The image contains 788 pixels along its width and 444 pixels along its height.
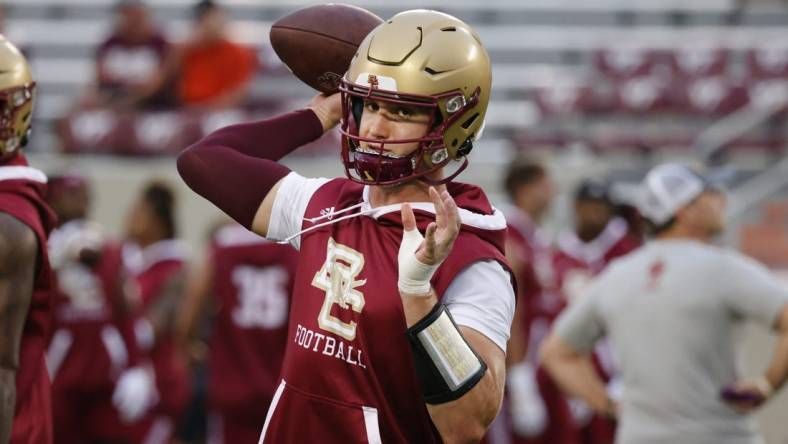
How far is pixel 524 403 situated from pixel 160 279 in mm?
2364

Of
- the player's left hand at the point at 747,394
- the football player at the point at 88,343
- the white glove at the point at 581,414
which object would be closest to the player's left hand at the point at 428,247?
the player's left hand at the point at 747,394

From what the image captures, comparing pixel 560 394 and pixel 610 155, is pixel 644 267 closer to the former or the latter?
pixel 560 394

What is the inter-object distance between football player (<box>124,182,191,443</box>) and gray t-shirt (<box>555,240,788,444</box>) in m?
3.80

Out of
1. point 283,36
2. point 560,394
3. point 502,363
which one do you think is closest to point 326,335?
point 502,363

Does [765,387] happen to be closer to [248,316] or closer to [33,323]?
[33,323]

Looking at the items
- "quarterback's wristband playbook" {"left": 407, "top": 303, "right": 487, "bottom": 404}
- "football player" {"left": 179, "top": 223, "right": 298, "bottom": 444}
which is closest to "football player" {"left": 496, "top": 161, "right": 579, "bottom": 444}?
"football player" {"left": 179, "top": 223, "right": 298, "bottom": 444}

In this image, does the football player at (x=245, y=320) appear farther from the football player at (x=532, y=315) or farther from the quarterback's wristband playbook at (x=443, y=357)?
the quarterback's wristband playbook at (x=443, y=357)

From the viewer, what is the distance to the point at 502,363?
9.96 ft

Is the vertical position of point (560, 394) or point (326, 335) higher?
point (326, 335)

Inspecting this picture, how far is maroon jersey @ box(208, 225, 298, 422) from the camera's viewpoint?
307 inches

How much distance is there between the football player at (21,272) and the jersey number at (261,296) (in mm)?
3719

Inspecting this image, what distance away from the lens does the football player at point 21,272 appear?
147 inches

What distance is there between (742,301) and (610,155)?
7.68 meters

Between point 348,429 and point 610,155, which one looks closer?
point 348,429
